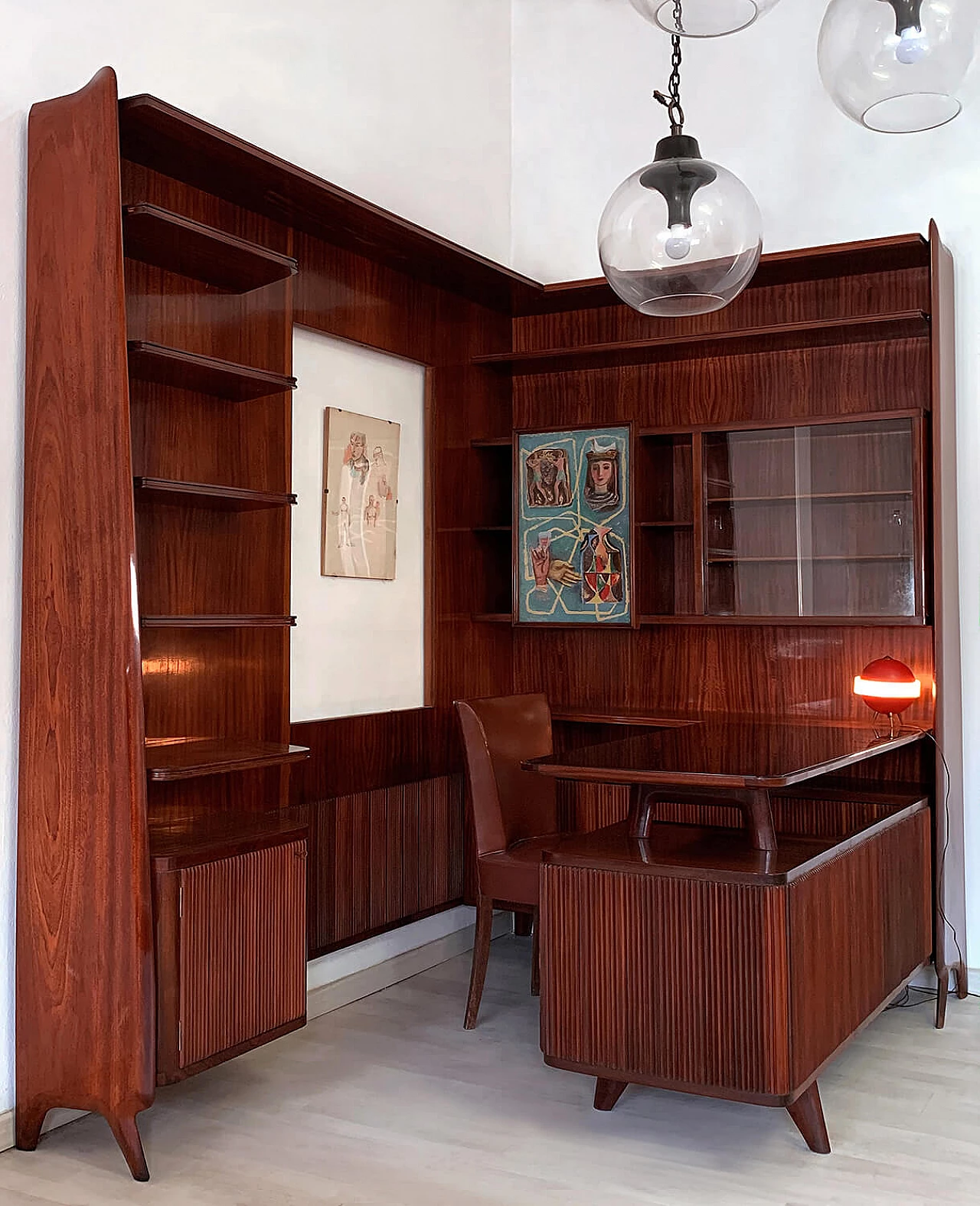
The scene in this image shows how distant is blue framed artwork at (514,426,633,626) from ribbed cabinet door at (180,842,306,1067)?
68.8 inches

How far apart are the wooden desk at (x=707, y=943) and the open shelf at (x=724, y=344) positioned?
5.24 ft

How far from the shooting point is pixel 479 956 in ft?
12.5

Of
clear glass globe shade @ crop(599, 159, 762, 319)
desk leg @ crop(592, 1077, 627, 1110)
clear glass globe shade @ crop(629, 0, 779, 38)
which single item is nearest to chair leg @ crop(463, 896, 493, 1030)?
desk leg @ crop(592, 1077, 627, 1110)

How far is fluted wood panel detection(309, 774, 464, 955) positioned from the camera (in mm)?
3904

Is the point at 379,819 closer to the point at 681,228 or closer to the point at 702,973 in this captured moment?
the point at 702,973

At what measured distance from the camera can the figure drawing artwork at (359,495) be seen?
402 cm

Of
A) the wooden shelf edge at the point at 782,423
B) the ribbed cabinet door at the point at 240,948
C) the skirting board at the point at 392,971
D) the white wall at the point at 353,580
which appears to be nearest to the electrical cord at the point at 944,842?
the wooden shelf edge at the point at 782,423

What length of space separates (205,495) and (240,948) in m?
1.17

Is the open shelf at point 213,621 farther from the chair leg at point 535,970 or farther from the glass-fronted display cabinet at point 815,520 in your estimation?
the glass-fronted display cabinet at point 815,520

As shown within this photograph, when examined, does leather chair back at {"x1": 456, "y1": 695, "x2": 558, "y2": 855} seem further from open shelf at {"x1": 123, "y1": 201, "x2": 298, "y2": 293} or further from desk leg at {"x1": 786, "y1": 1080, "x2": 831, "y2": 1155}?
open shelf at {"x1": 123, "y1": 201, "x2": 298, "y2": 293}

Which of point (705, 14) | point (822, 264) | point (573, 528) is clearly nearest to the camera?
point (705, 14)

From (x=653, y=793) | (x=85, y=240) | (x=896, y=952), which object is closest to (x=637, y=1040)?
(x=653, y=793)

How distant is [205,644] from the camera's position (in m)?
3.46

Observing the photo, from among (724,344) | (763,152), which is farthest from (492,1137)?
(763,152)
